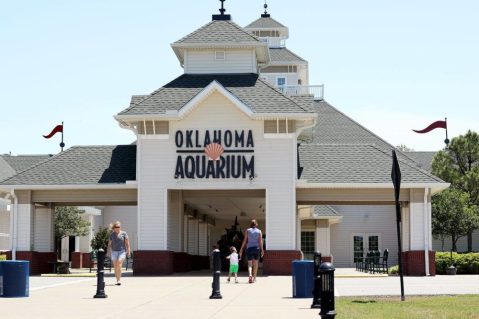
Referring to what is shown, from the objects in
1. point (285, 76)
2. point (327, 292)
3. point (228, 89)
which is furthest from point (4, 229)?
point (327, 292)

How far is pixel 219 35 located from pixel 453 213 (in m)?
18.1

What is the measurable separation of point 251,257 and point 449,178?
25707 millimetres

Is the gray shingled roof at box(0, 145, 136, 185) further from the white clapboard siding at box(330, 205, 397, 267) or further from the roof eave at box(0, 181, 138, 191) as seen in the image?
the white clapboard siding at box(330, 205, 397, 267)

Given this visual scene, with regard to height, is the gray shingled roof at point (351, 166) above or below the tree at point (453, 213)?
above

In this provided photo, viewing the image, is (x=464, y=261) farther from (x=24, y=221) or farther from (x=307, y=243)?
(x=24, y=221)

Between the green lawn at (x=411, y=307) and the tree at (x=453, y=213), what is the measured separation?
29.9 meters

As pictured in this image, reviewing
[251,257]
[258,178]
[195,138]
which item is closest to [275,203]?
[258,178]

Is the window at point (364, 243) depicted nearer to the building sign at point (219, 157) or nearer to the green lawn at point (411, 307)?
the building sign at point (219, 157)

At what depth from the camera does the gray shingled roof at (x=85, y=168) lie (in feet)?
119

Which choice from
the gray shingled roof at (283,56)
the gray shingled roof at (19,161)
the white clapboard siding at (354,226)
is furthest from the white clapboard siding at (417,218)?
the gray shingled roof at (19,161)

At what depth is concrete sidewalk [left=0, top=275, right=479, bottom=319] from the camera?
52.5ft

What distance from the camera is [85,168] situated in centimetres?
3750

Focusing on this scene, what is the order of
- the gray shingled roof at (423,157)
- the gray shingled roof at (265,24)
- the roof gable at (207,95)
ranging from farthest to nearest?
the gray shingled roof at (265,24)
the gray shingled roof at (423,157)
the roof gable at (207,95)

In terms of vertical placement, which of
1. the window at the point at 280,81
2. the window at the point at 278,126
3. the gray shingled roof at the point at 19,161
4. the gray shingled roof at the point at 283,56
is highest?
the gray shingled roof at the point at 283,56
